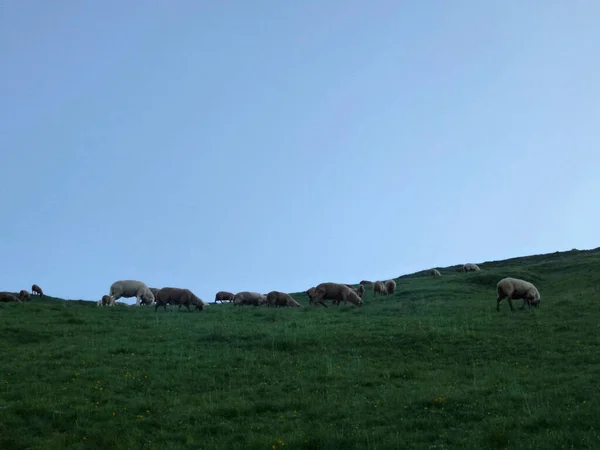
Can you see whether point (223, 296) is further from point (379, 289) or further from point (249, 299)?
point (379, 289)

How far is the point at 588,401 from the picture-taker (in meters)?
13.5

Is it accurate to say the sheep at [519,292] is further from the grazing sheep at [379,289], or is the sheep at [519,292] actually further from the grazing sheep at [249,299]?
the grazing sheep at [379,289]

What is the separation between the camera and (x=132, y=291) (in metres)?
43.2

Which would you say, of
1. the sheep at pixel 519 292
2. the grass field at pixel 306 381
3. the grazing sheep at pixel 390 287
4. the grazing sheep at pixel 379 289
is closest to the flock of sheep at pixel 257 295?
the sheep at pixel 519 292

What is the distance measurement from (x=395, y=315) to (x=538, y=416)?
58.9 ft

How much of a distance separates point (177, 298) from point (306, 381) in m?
21.7

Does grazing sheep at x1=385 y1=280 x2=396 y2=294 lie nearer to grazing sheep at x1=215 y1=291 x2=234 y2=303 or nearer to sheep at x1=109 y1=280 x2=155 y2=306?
grazing sheep at x1=215 y1=291 x2=234 y2=303

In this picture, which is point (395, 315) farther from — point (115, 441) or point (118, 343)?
point (115, 441)

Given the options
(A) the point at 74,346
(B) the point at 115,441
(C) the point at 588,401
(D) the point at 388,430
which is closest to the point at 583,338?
(C) the point at 588,401

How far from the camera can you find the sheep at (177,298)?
36781 mm

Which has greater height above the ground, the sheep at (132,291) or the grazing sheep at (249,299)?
the sheep at (132,291)

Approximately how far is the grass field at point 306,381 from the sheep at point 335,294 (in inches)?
382

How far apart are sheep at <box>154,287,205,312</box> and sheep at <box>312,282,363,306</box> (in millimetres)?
7893

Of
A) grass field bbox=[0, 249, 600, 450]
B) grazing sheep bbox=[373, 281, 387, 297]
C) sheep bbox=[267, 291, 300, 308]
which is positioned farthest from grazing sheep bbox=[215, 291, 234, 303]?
grass field bbox=[0, 249, 600, 450]
